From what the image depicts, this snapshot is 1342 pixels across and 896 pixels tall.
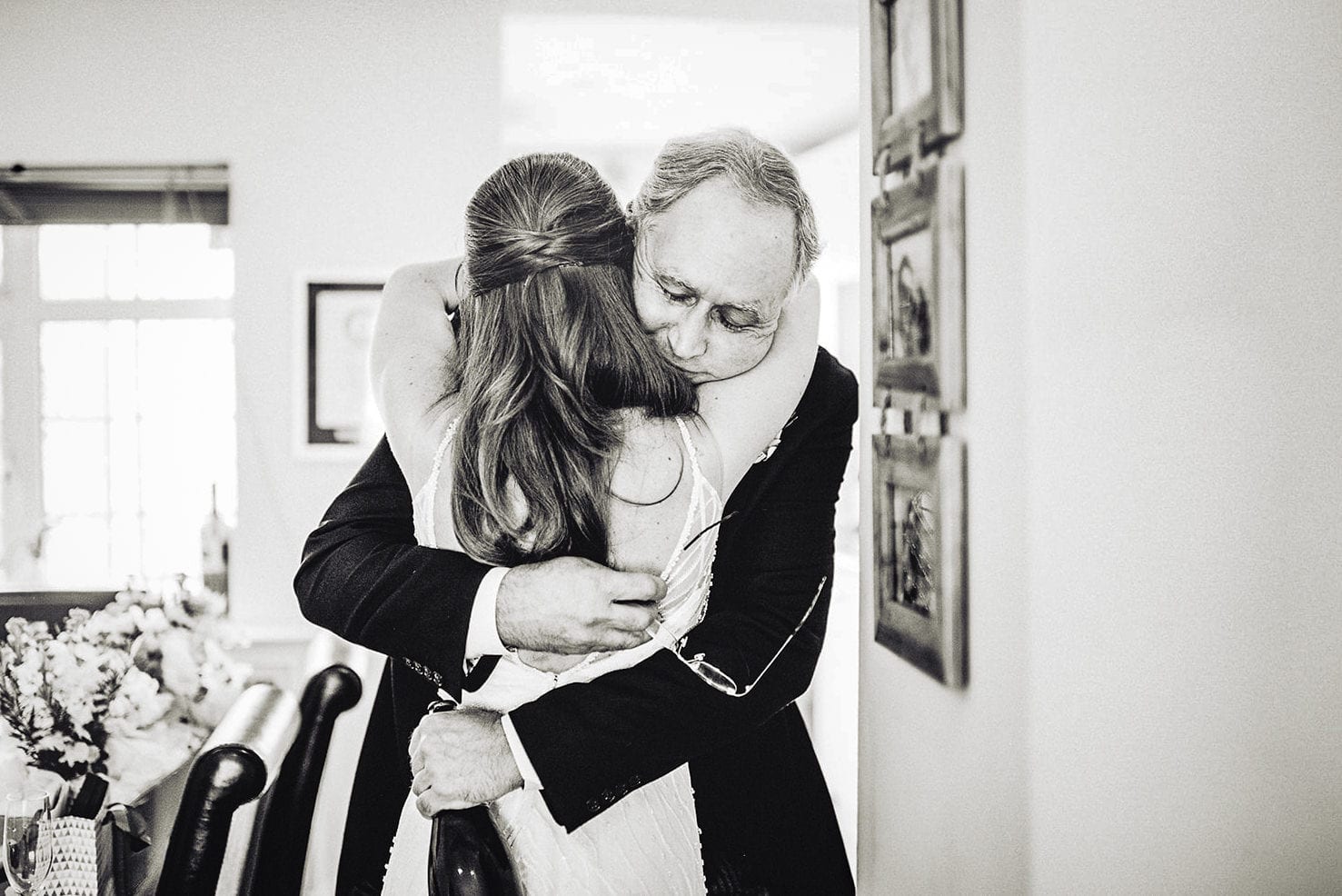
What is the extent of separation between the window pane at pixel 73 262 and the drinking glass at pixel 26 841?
131 centimetres

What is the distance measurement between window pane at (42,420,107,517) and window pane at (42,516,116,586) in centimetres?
3

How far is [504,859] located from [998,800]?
54 cm

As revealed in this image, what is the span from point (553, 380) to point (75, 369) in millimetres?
1911

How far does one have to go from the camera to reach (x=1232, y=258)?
905mm

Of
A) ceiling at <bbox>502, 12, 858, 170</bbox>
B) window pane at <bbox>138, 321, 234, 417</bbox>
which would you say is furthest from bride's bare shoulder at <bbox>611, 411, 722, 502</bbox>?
window pane at <bbox>138, 321, 234, 417</bbox>

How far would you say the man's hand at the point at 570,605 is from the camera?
3.59ft

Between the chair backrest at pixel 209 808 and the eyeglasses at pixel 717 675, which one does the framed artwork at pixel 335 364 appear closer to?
the chair backrest at pixel 209 808

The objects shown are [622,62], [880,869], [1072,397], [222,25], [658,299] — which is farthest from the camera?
[622,62]

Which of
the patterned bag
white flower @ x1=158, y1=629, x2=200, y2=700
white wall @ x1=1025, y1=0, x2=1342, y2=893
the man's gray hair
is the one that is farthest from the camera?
white flower @ x1=158, y1=629, x2=200, y2=700

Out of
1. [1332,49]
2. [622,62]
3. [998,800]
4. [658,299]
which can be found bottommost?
[998,800]

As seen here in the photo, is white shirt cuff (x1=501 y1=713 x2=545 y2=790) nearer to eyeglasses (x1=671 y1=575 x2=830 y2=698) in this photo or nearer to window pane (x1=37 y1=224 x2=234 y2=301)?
eyeglasses (x1=671 y1=575 x2=830 y2=698)

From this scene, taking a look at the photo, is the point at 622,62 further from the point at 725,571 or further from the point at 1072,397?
the point at 1072,397

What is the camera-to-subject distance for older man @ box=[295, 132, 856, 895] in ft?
3.59

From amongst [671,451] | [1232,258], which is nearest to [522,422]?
[671,451]
